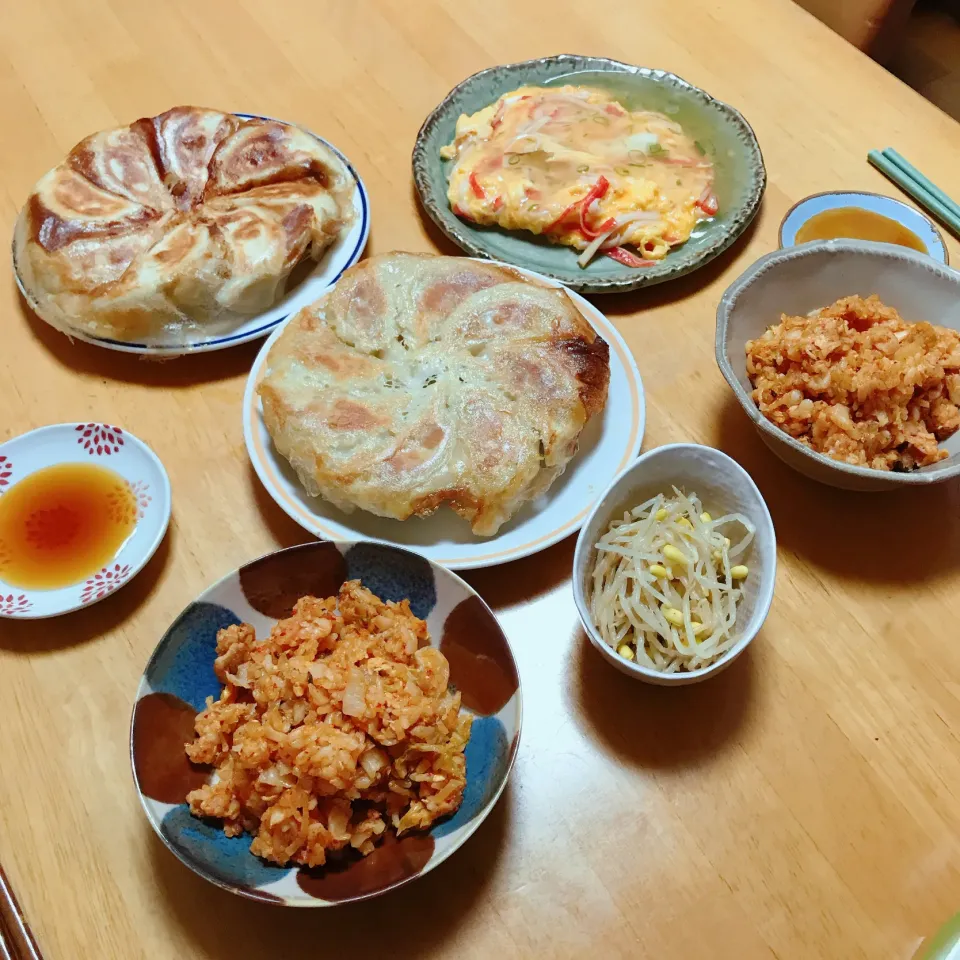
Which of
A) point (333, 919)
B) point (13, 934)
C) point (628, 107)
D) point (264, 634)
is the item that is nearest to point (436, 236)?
point (628, 107)

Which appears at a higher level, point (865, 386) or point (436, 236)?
point (865, 386)

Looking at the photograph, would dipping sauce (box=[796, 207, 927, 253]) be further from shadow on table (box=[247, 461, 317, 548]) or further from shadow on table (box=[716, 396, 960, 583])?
shadow on table (box=[247, 461, 317, 548])

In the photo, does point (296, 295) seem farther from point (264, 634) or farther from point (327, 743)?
point (327, 743)

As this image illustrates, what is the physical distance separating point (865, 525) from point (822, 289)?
487 millimetres

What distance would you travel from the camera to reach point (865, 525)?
1528 millimetres

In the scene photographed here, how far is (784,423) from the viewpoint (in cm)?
144

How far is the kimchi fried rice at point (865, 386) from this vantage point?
4.58ft

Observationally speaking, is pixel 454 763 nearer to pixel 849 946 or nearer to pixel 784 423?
pixel 849 946

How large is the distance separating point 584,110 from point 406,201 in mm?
561

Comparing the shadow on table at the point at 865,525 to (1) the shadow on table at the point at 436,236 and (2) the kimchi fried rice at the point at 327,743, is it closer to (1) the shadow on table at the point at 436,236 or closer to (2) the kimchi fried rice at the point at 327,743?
(2) the kimchi fried rice at the point at 327,743

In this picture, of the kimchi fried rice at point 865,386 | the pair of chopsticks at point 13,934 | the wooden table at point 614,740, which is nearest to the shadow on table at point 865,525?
the wooden table at point 614,740

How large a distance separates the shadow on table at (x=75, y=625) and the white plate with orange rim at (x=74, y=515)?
5cm

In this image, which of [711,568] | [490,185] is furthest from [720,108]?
[711,568]

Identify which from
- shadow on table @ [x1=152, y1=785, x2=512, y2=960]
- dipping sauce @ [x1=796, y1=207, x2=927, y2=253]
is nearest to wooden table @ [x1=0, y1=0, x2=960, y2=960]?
shadow on table @ [x1=152, y1=785, x2=512, y2=960]
